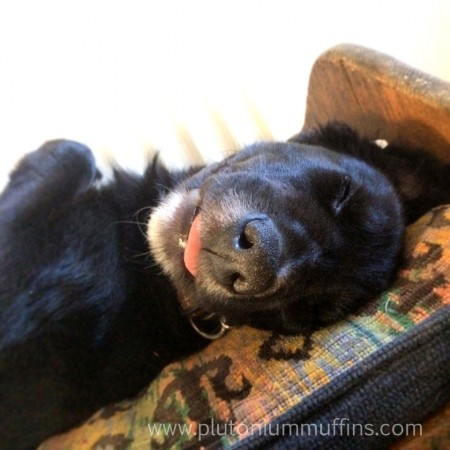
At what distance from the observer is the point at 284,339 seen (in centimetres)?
105

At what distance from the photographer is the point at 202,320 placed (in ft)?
4.14

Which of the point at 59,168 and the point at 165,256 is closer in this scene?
the point at 165,256

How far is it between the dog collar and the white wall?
1.87 ft

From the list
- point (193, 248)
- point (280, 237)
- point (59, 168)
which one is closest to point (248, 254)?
point (280, 237)

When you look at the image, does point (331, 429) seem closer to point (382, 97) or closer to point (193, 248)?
point (193, 248)

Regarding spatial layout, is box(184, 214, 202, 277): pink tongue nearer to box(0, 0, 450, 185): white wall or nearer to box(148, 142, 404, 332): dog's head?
box(148, 142, 404, 332): dog's head

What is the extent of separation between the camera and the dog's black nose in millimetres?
934

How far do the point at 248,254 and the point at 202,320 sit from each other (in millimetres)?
379

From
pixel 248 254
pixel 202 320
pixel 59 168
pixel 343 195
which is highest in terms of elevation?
pixel 59 168

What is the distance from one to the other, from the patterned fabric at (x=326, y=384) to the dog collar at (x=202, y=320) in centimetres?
9

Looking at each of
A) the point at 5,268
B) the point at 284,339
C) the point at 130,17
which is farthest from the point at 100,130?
the point at 284,339

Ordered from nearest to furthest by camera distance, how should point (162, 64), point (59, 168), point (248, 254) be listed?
point (248, 254)
point (59, 168)
point (162, 64)

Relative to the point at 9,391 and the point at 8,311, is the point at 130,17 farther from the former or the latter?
the point at 9,391

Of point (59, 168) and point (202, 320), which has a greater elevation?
point (59, 168)
